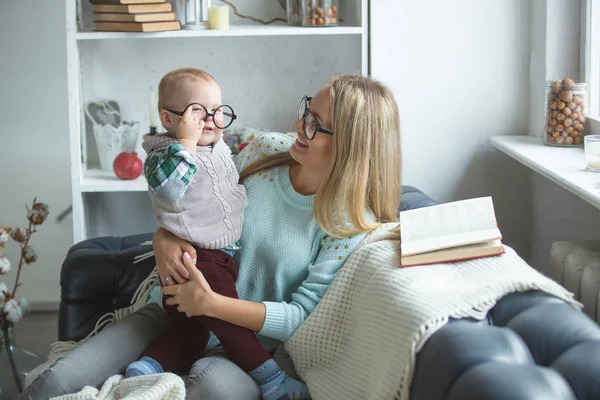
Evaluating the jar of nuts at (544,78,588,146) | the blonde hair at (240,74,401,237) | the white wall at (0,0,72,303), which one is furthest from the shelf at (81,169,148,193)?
the jar of nuts at (544,78,588,146)

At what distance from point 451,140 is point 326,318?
1137mm

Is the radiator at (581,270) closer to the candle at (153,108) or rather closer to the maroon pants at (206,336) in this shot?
the maroon pants at (206,336)

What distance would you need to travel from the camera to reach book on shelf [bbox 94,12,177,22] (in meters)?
2.67

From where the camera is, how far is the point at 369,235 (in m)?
1.92

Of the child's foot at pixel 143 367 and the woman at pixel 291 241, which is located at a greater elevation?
the woman at pixel 291 241

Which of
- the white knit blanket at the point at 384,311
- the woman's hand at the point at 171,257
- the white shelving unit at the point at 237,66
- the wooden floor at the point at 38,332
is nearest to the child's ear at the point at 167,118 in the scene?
the woman's hand at the point at 171,257

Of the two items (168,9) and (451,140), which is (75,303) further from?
(451,140)

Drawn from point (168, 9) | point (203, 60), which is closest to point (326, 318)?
point (168, 9)

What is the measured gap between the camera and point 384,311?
1.59 m

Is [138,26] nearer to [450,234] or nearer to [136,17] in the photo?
[136,17]

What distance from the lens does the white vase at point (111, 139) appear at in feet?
9.61

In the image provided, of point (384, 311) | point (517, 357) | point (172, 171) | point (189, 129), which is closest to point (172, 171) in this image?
point (172, 171)

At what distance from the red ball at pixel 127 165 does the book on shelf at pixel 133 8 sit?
0.47 metres

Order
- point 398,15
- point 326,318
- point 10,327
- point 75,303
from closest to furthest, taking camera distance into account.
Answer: point 326,318 < point 75,303 < point 10,327 < point 398,15
